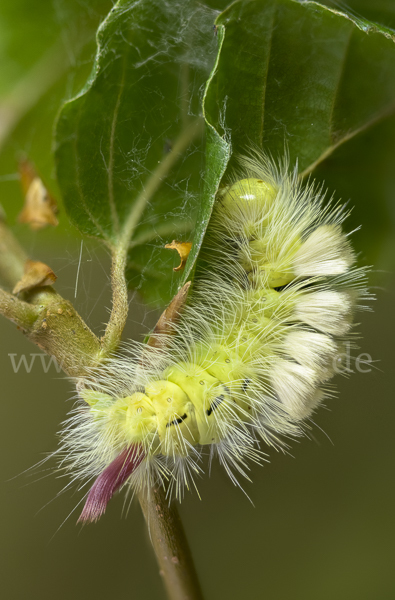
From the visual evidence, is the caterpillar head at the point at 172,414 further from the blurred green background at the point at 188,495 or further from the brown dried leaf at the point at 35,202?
the brown dried leaf at the point at 35,202

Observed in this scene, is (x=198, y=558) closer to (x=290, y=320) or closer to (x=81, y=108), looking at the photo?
(x=290, y=320)

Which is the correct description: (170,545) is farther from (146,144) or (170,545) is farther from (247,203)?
(146,144)

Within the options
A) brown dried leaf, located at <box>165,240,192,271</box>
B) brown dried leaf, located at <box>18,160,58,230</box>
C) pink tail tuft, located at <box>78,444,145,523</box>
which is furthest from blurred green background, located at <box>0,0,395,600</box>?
pink tail tuft, located at <box>78,444,145,523</box>

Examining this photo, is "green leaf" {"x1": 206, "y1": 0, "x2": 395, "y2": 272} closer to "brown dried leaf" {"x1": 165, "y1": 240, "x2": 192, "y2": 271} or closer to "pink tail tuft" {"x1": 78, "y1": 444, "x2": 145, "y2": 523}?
"brown dried leaf" {"x1": 165, "y1": 240, "x2": 192, "y2": 271}

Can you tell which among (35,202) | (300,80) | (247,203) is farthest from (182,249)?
(35,202)

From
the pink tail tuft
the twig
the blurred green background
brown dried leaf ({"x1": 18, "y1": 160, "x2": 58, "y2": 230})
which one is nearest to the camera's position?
the pink tail tuft

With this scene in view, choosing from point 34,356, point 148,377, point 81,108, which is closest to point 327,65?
point 81,108
